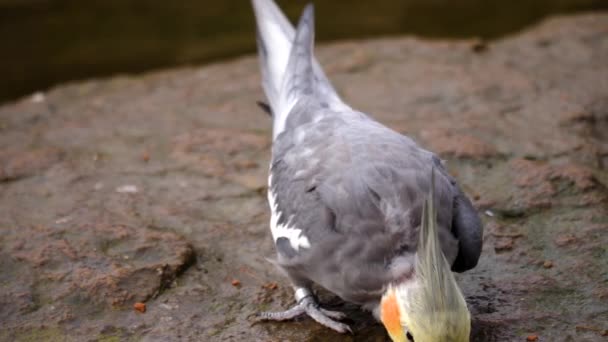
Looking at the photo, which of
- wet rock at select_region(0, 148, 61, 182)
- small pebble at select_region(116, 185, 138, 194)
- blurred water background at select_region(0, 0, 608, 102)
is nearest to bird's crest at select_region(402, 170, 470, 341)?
small pebble at select_region(116, 185, 138, 194)

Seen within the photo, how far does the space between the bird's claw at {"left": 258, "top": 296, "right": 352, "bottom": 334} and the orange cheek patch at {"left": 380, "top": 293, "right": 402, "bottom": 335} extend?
52 centimetres

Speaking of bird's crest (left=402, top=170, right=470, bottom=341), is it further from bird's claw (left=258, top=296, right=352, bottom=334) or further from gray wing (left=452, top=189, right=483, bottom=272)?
bird's claw (left=258, top=296, right=352, bottom=334)

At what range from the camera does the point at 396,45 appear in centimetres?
805

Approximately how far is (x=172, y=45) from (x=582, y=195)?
21.3 ft

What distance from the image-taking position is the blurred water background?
33.2ft

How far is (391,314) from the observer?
12.7 ft

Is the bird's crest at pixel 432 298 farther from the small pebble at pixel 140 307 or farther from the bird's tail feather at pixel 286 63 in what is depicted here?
the bird's tail feather at pixel 286 63

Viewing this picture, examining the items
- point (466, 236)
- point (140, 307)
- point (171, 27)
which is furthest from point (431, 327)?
point (171, 27)

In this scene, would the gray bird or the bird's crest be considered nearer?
the bird's crest

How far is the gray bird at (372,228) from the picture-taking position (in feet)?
12.3

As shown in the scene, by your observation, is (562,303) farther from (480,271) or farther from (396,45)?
(396,45)

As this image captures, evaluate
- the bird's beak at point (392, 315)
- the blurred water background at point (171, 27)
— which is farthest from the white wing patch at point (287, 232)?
A: the blurred water background at point (171, 27)

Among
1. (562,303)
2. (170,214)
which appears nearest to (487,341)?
(562,303)

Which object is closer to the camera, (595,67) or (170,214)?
(170,214)
